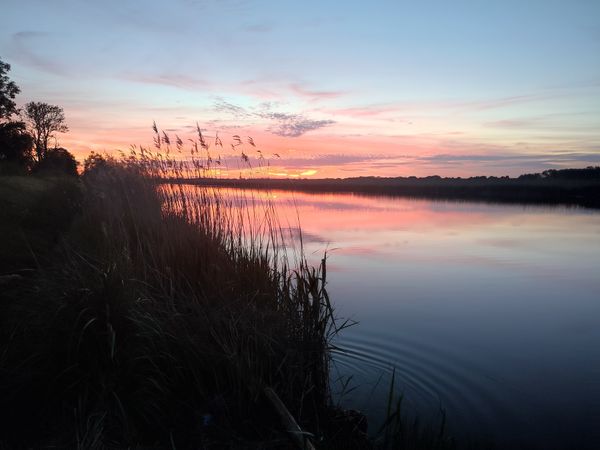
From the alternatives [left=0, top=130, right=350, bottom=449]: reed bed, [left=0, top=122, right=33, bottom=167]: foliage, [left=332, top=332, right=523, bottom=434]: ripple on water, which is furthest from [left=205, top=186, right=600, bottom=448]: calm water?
[left=0, top=122, right=33, bottom=167]: foliage

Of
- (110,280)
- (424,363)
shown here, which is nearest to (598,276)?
(424,363)

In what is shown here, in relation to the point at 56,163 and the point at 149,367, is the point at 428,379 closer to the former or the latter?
the point at 149,367

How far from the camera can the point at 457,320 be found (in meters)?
8.81

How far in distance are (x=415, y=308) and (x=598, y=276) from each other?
24.8 feet

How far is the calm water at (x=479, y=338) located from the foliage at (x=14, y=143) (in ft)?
103

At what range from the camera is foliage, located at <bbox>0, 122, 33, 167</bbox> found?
36622mm

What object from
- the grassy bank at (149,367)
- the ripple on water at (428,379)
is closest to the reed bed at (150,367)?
the grassy bank at (149,367)

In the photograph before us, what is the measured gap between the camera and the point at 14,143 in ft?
122

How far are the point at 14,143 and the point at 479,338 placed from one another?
40.3 m

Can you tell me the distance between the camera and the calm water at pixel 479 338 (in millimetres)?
5102

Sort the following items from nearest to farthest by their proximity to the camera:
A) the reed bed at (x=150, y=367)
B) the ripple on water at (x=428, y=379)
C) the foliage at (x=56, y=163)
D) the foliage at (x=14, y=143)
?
1. the reed bed at (x=150, y=367)
2. the ripple on water at (x=428, y=379)
3. the foliage at (x=14, y=143)
4. the foliage at (x=56, y=163)

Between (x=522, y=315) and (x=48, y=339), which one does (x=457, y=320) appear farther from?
(x=48, y=339)

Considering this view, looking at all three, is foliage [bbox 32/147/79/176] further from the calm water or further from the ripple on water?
the ripple on water

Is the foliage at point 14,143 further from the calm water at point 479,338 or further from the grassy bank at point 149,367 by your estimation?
the grassy bank at point 149,367
